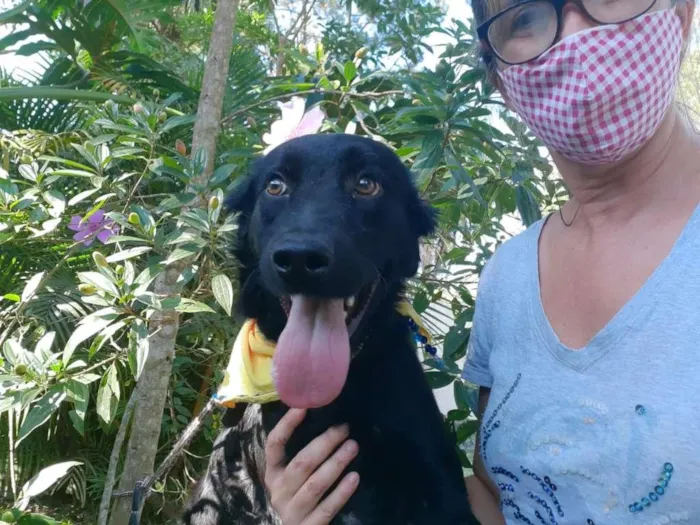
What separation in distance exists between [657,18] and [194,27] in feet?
23.8

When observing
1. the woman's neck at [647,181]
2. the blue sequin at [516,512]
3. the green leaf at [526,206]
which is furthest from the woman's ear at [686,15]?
the blue sequin at [516,512]

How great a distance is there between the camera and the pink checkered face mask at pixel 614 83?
→ 5.02ft

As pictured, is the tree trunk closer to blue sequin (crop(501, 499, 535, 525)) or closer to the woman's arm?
the woman's arm

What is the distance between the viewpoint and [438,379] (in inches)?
88.7

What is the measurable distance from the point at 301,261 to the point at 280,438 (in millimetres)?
599

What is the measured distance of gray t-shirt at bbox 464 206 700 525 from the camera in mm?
1197

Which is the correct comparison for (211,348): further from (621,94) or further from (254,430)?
(621,94)

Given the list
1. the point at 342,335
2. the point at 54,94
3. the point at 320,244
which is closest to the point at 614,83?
the point at 320,244

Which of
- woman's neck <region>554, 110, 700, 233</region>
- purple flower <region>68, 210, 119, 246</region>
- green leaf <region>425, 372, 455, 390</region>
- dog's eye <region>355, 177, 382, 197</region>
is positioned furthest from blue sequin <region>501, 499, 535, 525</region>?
purple flower <region>68, 210, 119, 246</region>

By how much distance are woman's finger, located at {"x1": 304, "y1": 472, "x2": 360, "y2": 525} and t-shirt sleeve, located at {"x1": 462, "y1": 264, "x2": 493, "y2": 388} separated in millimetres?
498

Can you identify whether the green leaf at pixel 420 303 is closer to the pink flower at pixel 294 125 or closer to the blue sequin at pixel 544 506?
the pink flower at pixel 294 125

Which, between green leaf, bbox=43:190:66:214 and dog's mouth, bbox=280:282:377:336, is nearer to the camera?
dog's mouth, bbox=280:282:377:336

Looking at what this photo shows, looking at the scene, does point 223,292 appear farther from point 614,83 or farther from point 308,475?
point 614,83

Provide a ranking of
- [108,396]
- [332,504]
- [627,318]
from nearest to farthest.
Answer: [627,318], [332,504], [108,396]
